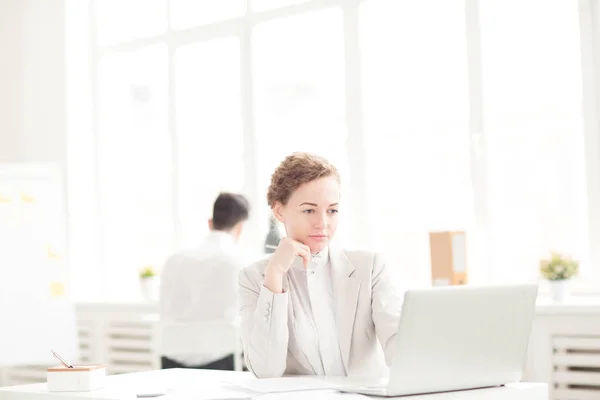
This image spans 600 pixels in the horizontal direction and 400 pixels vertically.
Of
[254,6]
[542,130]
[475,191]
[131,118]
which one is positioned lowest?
[475,191]

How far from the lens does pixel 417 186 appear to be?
514 cm

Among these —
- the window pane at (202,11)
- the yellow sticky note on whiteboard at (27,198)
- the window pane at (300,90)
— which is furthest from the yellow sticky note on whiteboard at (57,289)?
the window pane at (202,11)

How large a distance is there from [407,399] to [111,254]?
4861 mm

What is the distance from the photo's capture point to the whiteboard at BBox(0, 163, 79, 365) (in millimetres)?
4805

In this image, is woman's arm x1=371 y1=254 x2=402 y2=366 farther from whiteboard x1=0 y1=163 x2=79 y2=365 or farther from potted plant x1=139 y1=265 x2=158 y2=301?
potted plant x1=139 y1=265 x2=158 y2=301

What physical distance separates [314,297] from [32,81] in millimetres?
4661

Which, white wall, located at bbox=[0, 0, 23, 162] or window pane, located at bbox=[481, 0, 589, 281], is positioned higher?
white wall, located at bbox=[0, 0, 23, 162]

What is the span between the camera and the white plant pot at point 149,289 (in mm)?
5867

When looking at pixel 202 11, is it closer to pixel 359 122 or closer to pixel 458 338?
pixel 359 122

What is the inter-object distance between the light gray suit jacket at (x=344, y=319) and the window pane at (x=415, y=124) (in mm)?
2463

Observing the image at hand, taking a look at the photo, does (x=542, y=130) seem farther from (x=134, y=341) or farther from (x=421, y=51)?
(x=134, y=341)

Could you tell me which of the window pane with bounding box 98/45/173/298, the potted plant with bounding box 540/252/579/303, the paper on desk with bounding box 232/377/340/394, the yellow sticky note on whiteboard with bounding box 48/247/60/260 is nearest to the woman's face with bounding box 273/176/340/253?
the paper on desk with bounding box 232/377/340/394

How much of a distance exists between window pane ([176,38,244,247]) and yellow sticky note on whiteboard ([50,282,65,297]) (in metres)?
1.24

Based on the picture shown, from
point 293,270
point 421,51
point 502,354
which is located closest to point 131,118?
point 421,51
